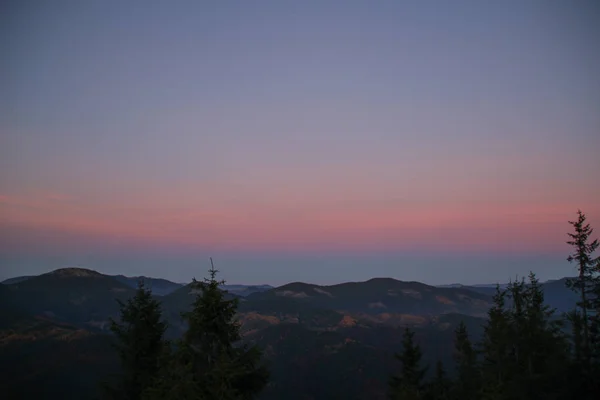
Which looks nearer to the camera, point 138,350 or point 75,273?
point 138,350

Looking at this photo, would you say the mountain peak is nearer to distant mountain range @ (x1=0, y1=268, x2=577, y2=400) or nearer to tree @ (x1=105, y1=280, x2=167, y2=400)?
distant mountain range @ (x1=0, y1=268, x2=577, y2=400)

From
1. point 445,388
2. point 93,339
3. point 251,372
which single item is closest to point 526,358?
point 445,388

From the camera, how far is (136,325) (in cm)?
2119

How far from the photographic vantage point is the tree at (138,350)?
2019 cm

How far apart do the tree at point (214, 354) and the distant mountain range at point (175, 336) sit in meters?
19.1

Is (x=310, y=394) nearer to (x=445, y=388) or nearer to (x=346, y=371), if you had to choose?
(x=346, y=371)

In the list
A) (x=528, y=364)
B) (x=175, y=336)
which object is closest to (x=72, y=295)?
(x=175, y=336)

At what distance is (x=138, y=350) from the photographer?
2062 cm

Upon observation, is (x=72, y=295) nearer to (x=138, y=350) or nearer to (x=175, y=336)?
(x=175, y=336)

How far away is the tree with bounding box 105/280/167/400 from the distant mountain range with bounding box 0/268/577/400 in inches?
361

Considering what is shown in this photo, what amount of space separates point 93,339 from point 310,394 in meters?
50.4

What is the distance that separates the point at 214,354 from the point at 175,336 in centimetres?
12811

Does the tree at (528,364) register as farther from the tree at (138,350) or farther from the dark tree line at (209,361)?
the tree at (138,350)

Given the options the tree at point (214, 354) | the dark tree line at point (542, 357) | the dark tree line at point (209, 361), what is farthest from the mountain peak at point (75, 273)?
the tree at point (214, 354)
